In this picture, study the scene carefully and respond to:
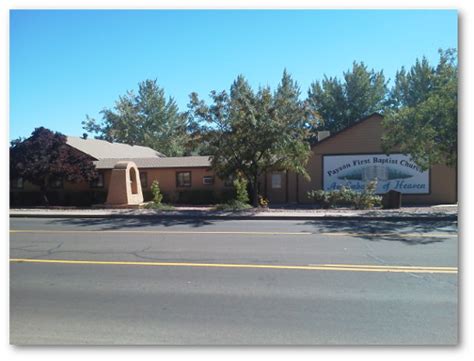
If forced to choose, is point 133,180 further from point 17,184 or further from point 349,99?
point 349,99

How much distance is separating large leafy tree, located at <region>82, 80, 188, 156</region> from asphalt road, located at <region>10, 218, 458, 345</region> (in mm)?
43934

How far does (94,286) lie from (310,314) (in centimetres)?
331

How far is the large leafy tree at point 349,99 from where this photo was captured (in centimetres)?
4300

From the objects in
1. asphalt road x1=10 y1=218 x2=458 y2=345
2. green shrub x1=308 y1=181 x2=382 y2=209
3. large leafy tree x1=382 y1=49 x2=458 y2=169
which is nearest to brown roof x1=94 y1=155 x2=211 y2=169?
green shrub x1=308 y1=181 x2=382 y2=209

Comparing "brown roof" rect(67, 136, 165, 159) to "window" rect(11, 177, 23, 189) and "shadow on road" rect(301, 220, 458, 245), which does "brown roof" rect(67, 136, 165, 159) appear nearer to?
"window" rect(11, 177, 23, 189)

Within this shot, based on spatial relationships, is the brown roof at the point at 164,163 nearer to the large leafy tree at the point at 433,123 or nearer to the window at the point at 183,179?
the window at the point at 183,179

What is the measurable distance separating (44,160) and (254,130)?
496 inches

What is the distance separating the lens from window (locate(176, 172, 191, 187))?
25344 millimetres

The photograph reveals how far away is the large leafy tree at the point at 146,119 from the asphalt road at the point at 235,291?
43.9m

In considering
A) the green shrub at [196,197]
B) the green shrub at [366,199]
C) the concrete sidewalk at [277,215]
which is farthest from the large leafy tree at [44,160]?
the green shrub at [366,199]

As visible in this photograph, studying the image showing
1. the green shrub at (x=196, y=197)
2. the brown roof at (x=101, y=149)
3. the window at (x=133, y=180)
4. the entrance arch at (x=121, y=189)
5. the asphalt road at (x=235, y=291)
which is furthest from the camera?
the brown roof at (x=101, y=149)

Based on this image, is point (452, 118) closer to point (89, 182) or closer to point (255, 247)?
point (255, 247)

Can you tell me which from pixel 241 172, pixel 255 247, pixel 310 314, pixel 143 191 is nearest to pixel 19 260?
pixel 255 247

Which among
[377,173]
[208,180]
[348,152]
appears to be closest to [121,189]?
[208,180]
